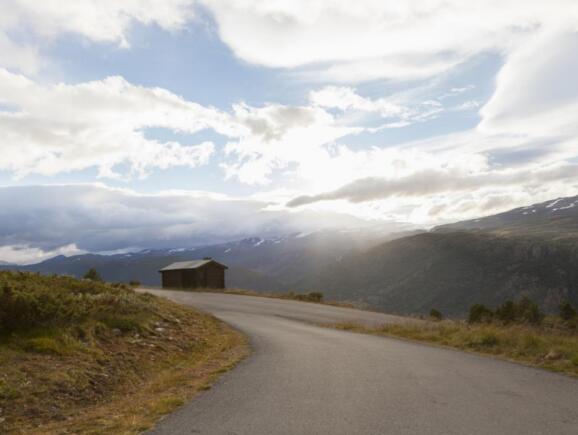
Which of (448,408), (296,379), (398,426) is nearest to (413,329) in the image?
(296,379)

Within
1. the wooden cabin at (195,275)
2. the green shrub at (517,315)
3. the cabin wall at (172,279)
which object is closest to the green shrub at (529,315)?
the green shrub at (517,315)

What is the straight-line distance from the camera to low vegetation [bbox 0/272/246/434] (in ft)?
25.5

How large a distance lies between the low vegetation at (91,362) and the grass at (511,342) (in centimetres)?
755

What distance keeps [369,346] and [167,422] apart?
9.62 meters

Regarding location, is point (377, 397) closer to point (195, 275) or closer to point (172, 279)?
point (195, 275)

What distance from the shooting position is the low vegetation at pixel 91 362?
306 inches

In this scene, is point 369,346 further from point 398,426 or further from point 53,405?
point 53,405

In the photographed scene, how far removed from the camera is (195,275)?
186 feet

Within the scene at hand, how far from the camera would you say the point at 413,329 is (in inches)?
807

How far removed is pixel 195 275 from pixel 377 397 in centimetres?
4984

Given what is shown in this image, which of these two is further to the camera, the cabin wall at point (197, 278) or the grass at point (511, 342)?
the cabin wall at point (197, 278)

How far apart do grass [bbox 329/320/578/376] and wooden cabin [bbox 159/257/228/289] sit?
1501 inches

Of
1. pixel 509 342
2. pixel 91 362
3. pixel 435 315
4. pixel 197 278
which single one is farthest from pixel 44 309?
pixel 197 278

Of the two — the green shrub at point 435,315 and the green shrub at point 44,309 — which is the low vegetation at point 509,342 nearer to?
the green shrub at point 44,309
